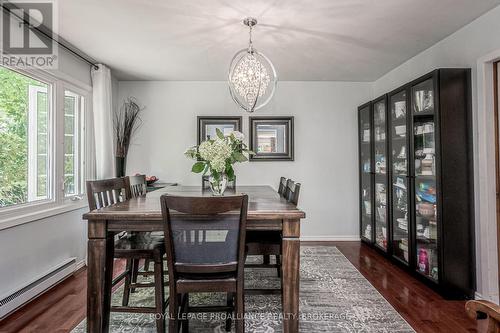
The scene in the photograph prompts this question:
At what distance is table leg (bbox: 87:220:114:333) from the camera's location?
1755mm

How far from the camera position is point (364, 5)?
223cm

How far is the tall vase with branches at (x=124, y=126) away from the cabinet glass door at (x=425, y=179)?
3698mm

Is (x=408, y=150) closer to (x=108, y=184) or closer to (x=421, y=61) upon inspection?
(x=421, y=61)

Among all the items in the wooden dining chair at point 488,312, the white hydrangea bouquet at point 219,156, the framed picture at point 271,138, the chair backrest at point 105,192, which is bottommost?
the wooden dining chair at point 488,312

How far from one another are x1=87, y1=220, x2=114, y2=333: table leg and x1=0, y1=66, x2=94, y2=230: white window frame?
110 centimetres

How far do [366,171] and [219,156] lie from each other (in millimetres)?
2821

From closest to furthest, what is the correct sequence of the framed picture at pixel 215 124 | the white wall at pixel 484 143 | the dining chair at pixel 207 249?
1. the dining chair at pixel 207 249
2. the white wall at pixel 484 143
3. the framed picture at pixel 215 124

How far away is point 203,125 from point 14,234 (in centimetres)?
264

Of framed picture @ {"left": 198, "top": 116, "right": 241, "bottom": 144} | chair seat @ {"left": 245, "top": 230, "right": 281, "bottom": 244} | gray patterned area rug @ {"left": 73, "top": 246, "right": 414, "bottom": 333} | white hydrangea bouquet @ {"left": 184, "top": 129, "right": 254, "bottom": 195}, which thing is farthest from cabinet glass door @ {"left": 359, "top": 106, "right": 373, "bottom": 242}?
white hydrangea bouquet @ {"left": 184, "top": 129, "right": 254, "bottom": 195}

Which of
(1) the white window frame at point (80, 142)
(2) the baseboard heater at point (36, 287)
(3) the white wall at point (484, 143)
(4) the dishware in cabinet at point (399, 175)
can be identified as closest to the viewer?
(2) the baseboard heater at point (36, 287)

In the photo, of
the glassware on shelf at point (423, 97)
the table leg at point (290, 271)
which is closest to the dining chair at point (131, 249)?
A: the table leg at point (290, 271)

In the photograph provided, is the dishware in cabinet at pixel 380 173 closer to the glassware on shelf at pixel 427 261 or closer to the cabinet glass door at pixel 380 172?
the cabinet glass door at pixel 380 172

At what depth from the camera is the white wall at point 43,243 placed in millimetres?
2320

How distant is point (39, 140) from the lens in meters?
2.81
